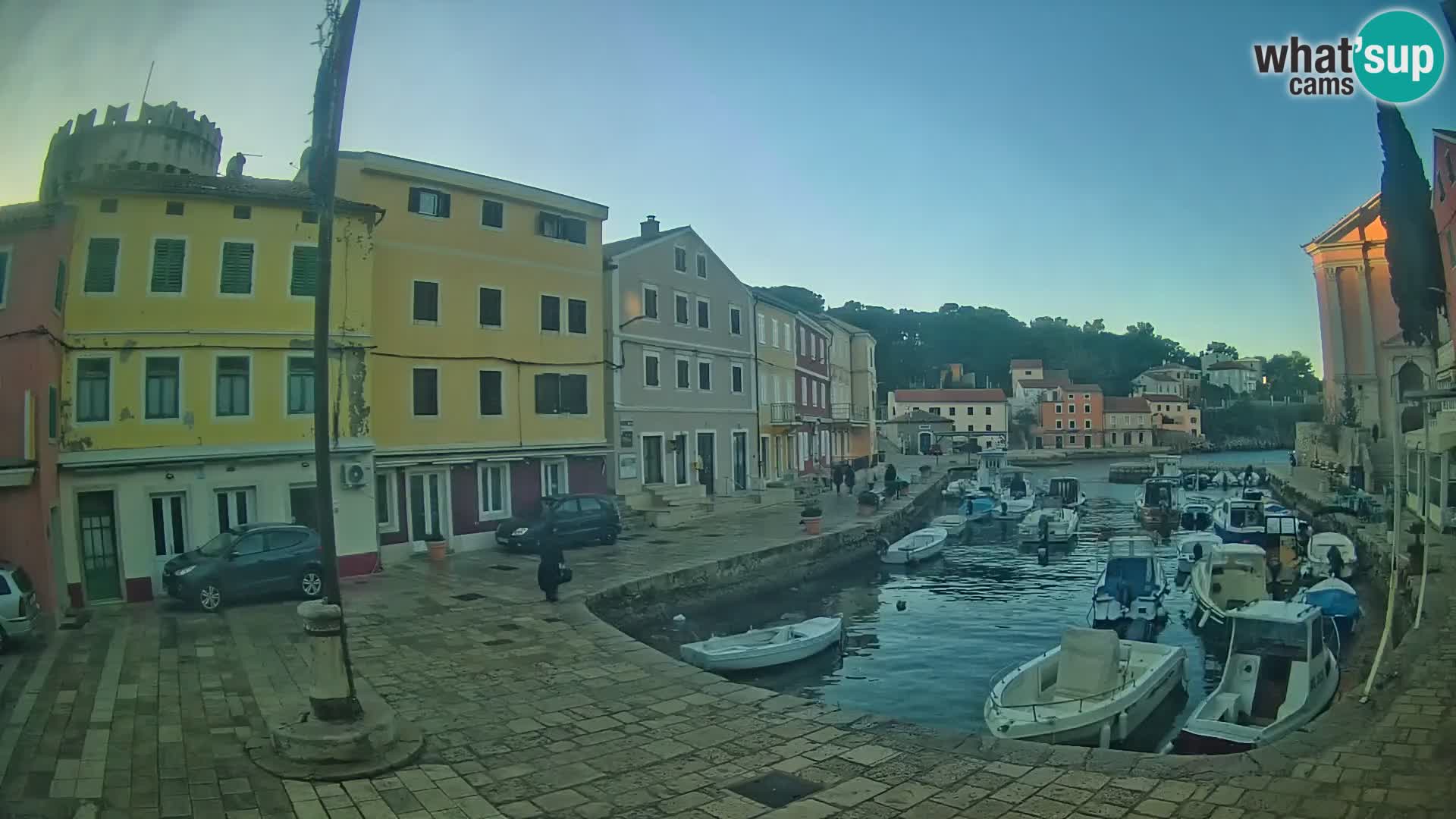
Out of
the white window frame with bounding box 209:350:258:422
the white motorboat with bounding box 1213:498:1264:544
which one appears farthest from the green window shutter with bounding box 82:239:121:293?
the white motorboat with bounding box 1213:498:1264:544

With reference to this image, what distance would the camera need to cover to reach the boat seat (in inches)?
550

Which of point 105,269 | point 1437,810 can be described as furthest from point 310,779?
point 1437,810

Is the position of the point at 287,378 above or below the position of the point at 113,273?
below

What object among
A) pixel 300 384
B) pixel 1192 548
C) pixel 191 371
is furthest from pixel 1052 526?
pixel 191 371

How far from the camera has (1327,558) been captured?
26.2 m

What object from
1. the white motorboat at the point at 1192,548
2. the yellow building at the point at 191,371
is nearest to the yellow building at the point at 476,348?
the yellow building at the point at 191,371

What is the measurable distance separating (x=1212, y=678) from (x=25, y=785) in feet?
64.3

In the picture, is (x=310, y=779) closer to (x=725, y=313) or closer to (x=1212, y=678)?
(x=1212, y=678)

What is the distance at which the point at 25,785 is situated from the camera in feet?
22.7

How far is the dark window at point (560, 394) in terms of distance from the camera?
25828mm

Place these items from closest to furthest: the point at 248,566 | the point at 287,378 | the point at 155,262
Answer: the point at 155,262
the point at 248,566
the point at 287,378

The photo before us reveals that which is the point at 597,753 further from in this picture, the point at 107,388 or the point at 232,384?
the point at 232,384

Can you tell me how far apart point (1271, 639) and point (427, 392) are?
19961 millimetres

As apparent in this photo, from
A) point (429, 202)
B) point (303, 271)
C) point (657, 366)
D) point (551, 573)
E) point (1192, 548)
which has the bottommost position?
point (1192, 548)
